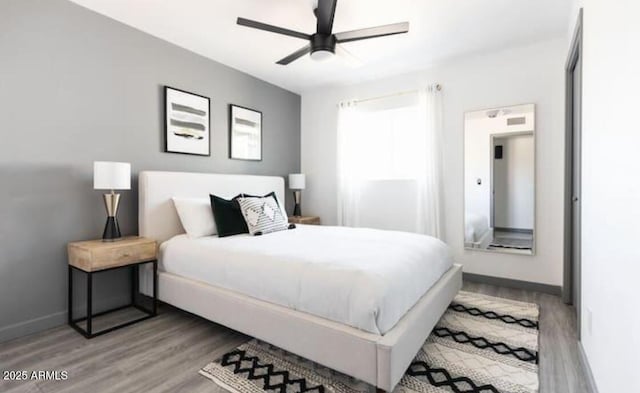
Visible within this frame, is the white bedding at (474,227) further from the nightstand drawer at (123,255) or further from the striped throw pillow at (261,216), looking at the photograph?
the nightstand drawer at (123,255)

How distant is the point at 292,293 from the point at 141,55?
8.93ft

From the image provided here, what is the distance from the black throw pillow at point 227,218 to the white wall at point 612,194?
2.50 metres

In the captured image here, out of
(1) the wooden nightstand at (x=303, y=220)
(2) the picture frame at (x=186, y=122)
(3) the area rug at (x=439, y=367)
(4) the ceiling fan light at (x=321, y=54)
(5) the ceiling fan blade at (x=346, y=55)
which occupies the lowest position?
(3) the area rug at (x=439, y=367)

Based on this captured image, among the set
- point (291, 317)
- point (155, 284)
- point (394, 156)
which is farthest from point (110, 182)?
point (394, 156)

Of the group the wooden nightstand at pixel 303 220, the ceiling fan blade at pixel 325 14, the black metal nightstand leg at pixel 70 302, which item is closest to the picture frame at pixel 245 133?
the wooden nightstand at pixel 303 220

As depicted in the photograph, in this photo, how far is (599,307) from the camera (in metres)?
1.53

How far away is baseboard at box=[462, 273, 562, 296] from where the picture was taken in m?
3.14

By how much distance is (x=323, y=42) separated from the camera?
247cm

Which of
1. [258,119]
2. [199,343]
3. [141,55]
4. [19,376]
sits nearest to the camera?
[19,376]

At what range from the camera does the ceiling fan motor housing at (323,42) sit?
2.46 meters

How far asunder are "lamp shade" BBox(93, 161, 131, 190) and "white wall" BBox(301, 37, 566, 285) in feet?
10.4

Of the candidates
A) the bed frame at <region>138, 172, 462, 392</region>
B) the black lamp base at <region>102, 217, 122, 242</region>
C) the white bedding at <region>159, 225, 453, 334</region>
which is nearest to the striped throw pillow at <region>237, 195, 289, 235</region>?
the white bedding at <region>159, 225, 453, 334</region>

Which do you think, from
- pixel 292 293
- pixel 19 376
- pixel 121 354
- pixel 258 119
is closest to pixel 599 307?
pixel 292 293

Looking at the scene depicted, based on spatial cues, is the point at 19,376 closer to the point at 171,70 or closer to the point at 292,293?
the point at 292,293
